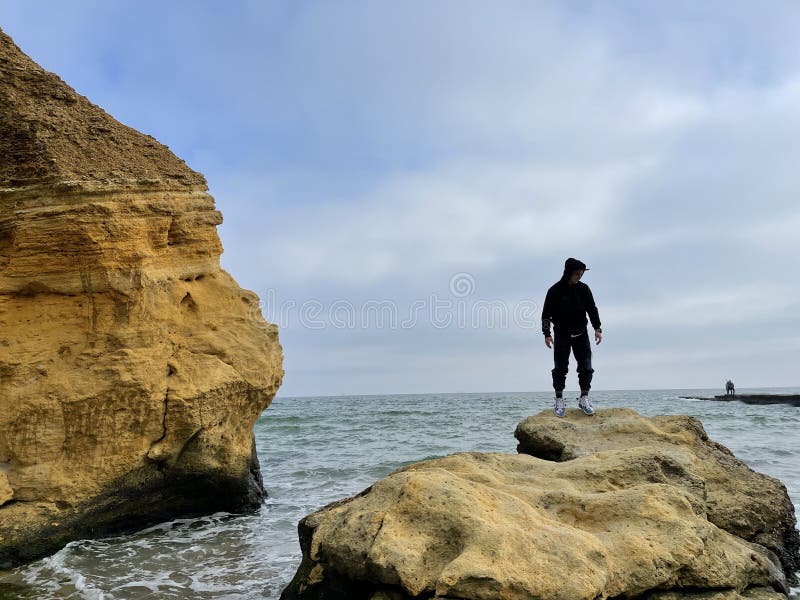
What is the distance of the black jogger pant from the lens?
7.29 metres

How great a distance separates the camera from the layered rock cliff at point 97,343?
584cm

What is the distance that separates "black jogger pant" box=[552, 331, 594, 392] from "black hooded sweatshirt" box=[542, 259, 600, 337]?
0.29 ft

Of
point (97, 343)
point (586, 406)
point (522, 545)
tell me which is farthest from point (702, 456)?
point (97, 343)

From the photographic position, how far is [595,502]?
12.4ft

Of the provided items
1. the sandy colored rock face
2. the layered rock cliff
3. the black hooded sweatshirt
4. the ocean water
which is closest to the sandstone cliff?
the sandy colored rock face

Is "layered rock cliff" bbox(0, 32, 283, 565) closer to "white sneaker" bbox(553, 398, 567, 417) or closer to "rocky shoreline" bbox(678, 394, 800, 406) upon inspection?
"white sneaker" bbox(553, 398, 567, 417)

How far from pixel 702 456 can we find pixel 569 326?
2081 millimetres

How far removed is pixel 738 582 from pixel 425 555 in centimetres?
168

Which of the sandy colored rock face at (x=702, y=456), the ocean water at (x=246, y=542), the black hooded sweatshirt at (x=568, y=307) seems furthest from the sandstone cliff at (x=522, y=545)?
the black hooded sweatshirt at (x=568, y=307)

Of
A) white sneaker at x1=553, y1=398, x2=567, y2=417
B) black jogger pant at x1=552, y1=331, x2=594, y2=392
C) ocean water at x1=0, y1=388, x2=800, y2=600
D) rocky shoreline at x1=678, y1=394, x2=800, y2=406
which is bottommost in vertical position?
ocean water at x1=0, y1=388, x2=800, y2=600

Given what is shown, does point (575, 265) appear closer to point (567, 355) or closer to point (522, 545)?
point (567, 355)

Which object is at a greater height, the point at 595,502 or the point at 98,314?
the point at 98,314

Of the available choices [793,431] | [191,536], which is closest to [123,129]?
[191,536]

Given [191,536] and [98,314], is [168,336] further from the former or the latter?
[191,536]
